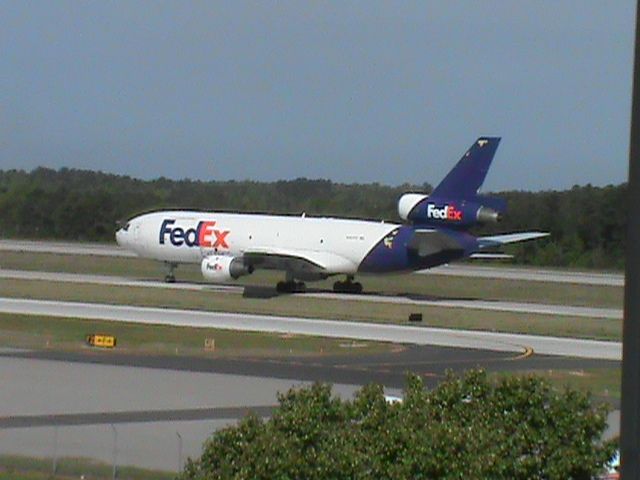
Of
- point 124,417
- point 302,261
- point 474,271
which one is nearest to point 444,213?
point 302,261

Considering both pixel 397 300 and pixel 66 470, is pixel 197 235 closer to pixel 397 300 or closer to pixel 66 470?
pixel 397 300

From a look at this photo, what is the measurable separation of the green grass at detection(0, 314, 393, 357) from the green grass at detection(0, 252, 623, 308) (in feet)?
73.1

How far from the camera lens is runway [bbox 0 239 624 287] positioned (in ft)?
274

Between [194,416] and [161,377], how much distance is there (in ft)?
21.6

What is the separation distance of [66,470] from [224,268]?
4401 cm

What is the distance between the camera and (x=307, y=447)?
13.7 meters

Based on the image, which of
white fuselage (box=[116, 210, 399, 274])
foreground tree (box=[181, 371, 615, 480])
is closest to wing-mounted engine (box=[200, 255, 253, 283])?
white fuselage (box=[116, 210, 399, 274])

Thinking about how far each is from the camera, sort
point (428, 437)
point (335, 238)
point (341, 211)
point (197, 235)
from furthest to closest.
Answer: point (341, 211) < point (197, 235) < point (335, 238) < point (428, 437)

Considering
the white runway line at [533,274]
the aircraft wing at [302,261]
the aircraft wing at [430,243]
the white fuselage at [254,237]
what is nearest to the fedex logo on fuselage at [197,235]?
the white fuselage at [254,237]

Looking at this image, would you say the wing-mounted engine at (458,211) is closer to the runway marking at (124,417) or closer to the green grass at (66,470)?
the runway marking at (124,417)

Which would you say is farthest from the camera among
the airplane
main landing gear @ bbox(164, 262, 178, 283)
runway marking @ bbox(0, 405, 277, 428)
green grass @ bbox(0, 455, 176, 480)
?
main landing gear @ bbox(164, 262, 178, 283)

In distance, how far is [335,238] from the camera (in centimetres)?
6706

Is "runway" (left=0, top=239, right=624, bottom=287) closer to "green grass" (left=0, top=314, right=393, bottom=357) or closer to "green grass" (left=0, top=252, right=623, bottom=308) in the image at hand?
"green grass" (left=0, top=252, right=623, bottom=308)

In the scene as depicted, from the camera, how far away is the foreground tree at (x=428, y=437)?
1271cm
